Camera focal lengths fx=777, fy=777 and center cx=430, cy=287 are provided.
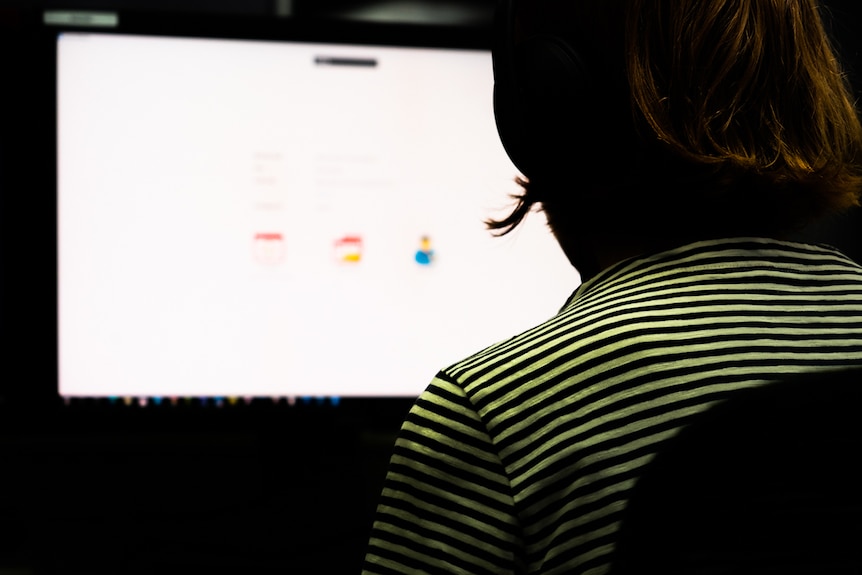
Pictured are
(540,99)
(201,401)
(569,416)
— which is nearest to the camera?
(569,416)

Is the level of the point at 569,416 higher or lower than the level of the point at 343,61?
lower

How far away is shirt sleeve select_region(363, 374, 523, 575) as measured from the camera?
1.22 ft

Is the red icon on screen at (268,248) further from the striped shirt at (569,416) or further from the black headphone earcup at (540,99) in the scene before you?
the striped shirt at (569,416)

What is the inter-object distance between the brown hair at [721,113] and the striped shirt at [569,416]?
73 millimetres

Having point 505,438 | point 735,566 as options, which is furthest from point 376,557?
point 735,566

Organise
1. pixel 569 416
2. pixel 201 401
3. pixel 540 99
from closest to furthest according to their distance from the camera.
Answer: pixel 569 416
pixel 540 99
pixel 201 401

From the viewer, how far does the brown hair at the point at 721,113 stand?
1.49ft

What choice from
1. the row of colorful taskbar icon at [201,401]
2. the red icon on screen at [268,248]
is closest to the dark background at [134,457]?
the row of colorful taskbar icon at [201,401]

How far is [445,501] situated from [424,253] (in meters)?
0.50

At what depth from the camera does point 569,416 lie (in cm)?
37

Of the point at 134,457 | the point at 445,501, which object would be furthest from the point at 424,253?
the point at 445,501

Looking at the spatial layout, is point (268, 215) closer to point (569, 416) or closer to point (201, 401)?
point (201, 401)

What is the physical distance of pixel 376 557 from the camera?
1.28ft

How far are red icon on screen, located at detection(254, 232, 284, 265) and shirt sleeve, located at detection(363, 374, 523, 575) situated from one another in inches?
18.9
